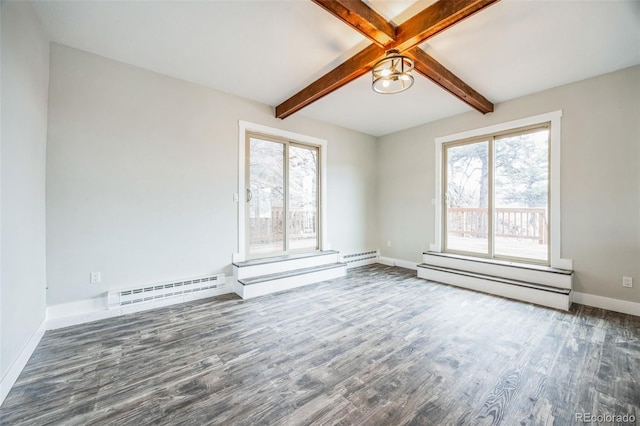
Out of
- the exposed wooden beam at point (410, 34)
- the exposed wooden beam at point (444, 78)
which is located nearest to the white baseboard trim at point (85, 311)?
the exposed wooden beam at point (410, 34)

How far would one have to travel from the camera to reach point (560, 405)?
1.58 metres

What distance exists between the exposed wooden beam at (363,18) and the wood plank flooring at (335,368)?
2702 mm

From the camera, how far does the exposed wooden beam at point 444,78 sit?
8.53ft

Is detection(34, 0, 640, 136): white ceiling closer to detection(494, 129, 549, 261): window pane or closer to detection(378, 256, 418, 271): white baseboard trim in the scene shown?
detection(494, 129, 549, 261): window pane

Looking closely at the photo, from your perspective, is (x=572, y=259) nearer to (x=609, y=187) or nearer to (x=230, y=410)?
(x=609, y=187)

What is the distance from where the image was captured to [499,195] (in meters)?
4.10

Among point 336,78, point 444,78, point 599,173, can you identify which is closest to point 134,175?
point 336,78

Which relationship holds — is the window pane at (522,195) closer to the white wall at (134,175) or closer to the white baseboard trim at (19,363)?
the white wall at (134,175)

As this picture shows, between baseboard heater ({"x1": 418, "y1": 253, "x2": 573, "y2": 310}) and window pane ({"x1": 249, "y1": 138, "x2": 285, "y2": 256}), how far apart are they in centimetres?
260

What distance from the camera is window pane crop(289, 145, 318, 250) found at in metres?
4.56

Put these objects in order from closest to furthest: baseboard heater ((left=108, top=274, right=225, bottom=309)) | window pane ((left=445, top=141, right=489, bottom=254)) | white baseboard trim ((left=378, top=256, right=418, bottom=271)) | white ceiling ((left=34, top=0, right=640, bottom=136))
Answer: white ceiling ((left=34, top=0, right=640, bottom=136)) → baseboard heater ((left=108, top=274, right=225, bottom=309)) → window pane ((left=445, top=141, right=489, bottom=254)) → white baseboard trim ((left=378, top=256, right=418, bottom=271))

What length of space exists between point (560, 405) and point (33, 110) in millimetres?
4467

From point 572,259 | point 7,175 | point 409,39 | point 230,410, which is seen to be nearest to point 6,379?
point 7,175

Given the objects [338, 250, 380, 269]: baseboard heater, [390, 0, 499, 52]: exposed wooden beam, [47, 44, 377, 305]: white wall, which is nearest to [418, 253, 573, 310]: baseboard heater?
[338, 250, 380, 269]: baseboard heater
